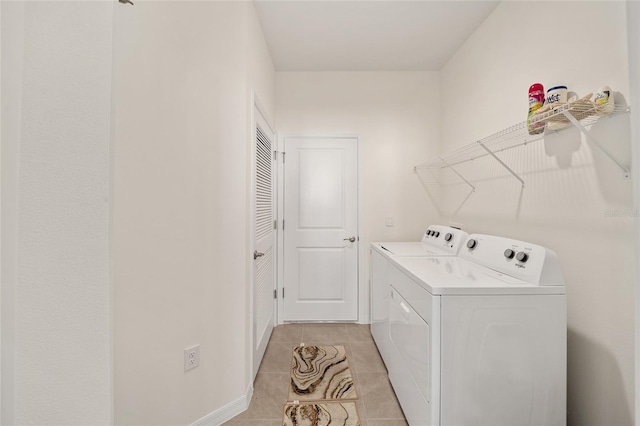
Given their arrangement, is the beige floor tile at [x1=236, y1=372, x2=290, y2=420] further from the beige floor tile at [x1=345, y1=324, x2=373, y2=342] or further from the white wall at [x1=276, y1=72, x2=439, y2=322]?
the white wall at [x1=276, y1=72, x2=439, y2=322]

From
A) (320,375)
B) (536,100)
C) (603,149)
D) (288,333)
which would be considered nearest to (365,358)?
(320,375)

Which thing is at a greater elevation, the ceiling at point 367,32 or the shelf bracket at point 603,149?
the ceiling at point 367,32

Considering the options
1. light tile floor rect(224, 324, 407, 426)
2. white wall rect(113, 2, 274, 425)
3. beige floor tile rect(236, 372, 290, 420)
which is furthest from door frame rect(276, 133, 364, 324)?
white wall rect(113, 2, 274, 425)

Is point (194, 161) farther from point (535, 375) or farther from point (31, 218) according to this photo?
point (535, 375)

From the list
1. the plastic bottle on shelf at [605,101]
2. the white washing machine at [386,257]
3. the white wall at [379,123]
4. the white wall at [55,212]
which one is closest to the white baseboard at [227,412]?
the white washing machine at [386,257]

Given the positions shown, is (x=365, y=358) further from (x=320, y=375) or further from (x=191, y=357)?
(x=191, y=357)

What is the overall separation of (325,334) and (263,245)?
1101mm

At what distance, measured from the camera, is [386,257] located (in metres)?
1.95

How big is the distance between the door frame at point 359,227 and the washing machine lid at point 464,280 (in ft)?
3.72

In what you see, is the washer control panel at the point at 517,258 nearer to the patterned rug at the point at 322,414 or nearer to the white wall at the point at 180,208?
the patterned rug at the point at 322,414

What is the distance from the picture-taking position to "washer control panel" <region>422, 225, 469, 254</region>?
197 cm

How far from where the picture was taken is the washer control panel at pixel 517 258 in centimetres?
119

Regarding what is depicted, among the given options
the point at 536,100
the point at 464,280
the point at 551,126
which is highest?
the point at 536,100

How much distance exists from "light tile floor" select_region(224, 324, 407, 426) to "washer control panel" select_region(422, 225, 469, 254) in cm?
103
